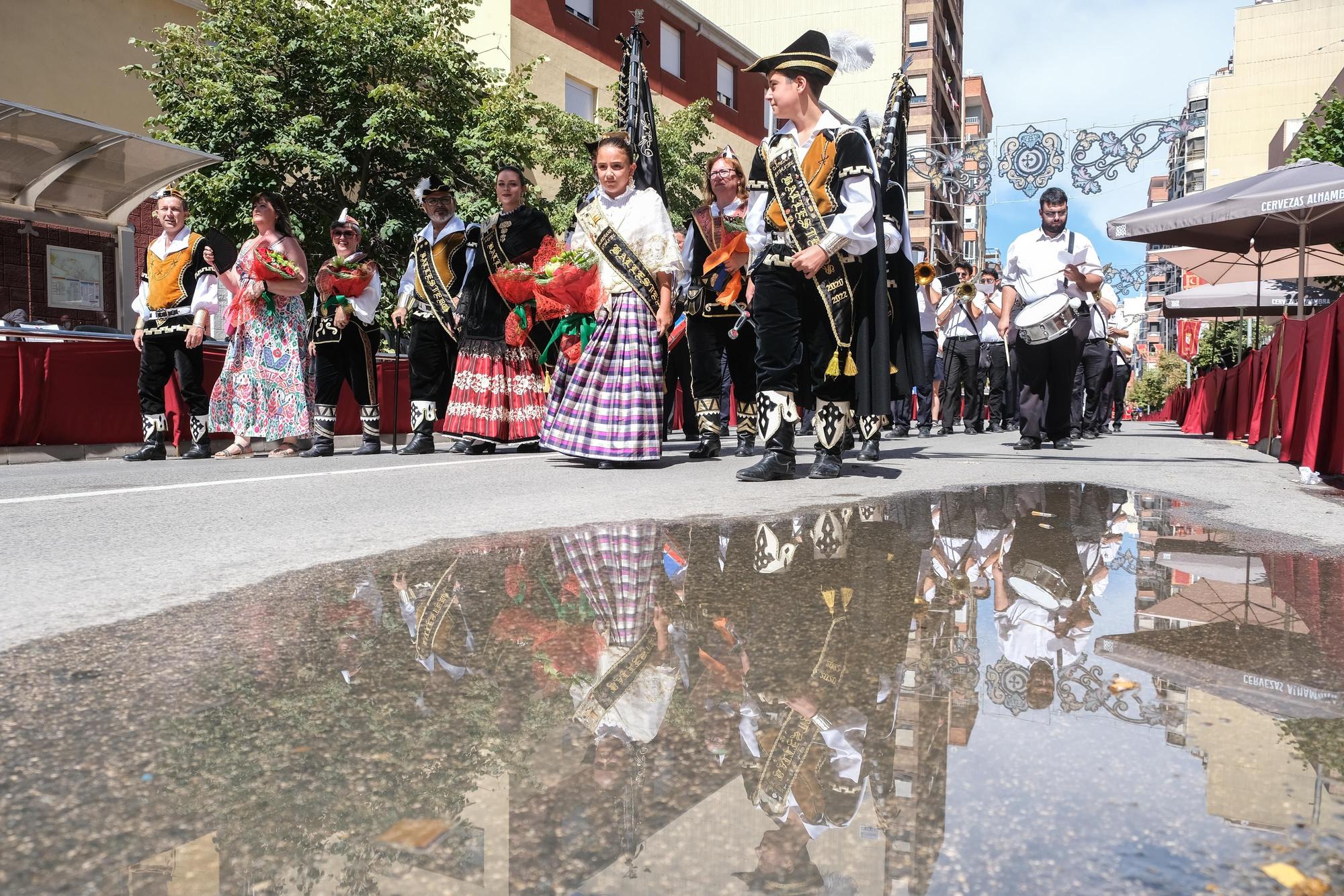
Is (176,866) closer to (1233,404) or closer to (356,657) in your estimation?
(356,657)

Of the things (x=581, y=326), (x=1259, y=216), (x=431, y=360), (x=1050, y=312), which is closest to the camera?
(x=581, y=326)

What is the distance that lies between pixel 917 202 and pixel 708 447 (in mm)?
61025

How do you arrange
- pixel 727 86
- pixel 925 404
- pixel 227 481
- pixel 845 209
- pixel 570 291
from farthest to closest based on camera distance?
pixel 727 86 → pixel 925 404 → pixel 570 291 → pixel 845 209 → pixel 227 481

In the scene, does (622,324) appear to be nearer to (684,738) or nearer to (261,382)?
(261,382)

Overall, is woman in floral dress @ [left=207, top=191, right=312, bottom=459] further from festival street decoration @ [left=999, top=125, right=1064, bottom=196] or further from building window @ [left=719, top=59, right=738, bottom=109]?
building window @ [left=719, top=59, right=738, bottom=109]

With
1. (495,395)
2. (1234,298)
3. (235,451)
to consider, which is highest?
(1234,298)

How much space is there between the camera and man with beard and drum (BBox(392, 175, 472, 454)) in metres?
9.09

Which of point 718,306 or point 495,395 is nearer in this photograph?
point 718,306

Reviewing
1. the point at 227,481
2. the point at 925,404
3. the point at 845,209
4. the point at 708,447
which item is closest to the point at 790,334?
the point at 845,209

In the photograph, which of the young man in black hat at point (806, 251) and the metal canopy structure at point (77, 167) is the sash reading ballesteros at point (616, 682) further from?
the metal canopy structure at point (77, 167)

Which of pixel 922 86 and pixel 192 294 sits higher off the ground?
pixel 922 86

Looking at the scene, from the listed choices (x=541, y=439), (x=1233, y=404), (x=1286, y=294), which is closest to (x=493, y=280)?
(x=541, y=439)

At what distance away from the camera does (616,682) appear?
1.98 m

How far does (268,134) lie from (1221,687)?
2071 cm
